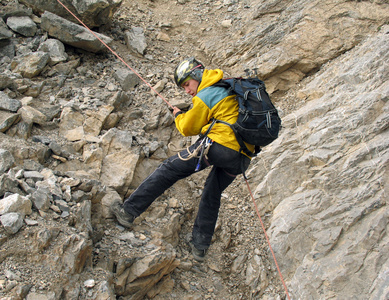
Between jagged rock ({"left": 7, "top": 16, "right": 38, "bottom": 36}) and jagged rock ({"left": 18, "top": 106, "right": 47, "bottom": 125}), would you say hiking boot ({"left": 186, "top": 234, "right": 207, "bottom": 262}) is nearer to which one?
jagged rock ({"left": 18, "top": 106, "right": 47, "bottom": 125})

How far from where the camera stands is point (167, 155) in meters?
6.93

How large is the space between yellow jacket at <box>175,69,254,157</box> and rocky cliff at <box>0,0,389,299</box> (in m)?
1.85

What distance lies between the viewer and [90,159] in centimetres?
591

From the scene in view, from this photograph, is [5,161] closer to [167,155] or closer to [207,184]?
[207,184]

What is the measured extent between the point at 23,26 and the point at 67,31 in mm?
1078

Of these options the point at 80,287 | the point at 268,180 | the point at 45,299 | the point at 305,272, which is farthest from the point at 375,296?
the point at 45,299

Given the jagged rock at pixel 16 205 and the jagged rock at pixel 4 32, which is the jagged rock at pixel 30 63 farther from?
the jagged rock at pixel 16 205

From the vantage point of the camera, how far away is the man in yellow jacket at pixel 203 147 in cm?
471

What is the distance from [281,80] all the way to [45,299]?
6927mm

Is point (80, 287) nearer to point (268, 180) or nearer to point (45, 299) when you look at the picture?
point (45, 299)

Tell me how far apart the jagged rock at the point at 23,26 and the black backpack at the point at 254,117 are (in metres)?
5.83

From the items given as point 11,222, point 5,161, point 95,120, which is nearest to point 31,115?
point 95,120

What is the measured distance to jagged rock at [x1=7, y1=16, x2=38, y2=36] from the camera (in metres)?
7.87

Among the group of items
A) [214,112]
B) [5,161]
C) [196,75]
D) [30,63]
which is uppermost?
[196,75]
